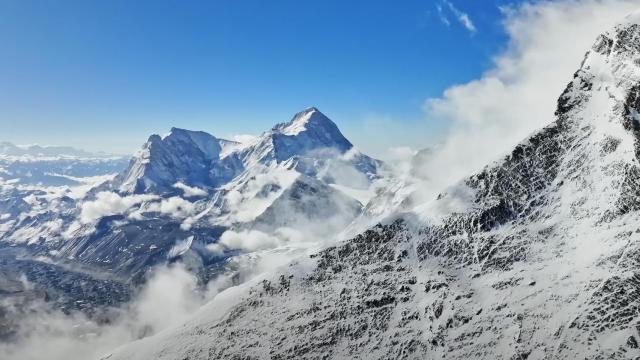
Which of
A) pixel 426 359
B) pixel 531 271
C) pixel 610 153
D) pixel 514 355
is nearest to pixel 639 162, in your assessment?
pixel 610 153

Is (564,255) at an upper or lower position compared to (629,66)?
lower

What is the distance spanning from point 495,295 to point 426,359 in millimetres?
35532

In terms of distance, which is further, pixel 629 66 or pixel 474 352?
pixel 629 66

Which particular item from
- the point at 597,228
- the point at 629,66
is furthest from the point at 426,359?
the point at 629,66

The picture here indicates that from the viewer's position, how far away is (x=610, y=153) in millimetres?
194750

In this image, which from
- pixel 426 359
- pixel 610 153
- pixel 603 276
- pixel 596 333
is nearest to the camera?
pixel 596 333

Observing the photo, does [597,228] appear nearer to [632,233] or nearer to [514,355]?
[632,233]

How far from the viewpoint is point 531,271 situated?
18712 cm

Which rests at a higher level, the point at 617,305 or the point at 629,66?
the point at 629,66

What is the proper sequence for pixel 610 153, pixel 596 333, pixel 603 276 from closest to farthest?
1. pixel 596 333
2. pixel 603 276
3. pixel 610 153

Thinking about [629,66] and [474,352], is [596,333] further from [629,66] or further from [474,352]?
[629,66]

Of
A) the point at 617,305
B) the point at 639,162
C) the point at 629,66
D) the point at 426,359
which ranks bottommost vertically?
the point at 426,359

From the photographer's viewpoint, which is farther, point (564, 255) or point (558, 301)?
point (564, 255)

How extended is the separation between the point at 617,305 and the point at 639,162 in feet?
179
